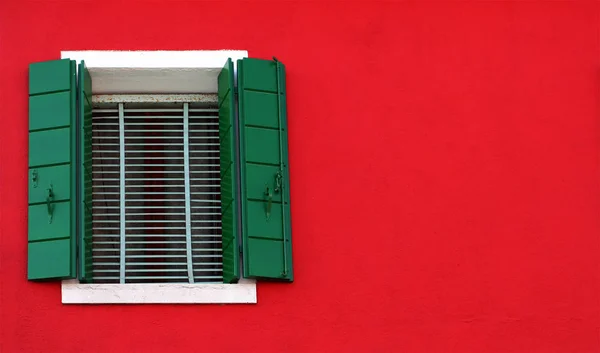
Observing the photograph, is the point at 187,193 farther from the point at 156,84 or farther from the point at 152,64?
the point at 152,64

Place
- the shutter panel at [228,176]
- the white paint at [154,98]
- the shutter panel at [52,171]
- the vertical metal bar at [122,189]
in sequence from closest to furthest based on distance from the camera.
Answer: the shutter panel at [52,171]
the shutter panel at [228,176]
the vertical metal bar at [122,189]
the white paint at [154,98]

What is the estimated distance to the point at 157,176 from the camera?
9.82m

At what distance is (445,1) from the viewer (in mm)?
9914

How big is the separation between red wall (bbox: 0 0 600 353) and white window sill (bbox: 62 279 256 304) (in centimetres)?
5

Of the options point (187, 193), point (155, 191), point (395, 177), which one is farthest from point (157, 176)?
point (395, 177)

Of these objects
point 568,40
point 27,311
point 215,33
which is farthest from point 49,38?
point 568,40

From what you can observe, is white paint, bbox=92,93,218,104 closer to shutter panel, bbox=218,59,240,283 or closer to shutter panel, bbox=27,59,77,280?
shutter panel, bbox=218,59,240,283

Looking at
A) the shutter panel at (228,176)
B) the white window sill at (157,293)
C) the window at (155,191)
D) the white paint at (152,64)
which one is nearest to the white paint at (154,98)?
the window at (155,191)

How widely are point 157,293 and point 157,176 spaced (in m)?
0.89

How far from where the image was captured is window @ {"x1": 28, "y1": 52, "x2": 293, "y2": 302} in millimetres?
9258

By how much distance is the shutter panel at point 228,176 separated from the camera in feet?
30.5

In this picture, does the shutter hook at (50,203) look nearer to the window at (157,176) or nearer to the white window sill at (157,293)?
the window at (157,176)

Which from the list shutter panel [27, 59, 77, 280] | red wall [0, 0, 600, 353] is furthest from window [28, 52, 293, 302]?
red wall [0, 0, 600, 353]

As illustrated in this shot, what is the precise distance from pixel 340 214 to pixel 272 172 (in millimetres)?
457
